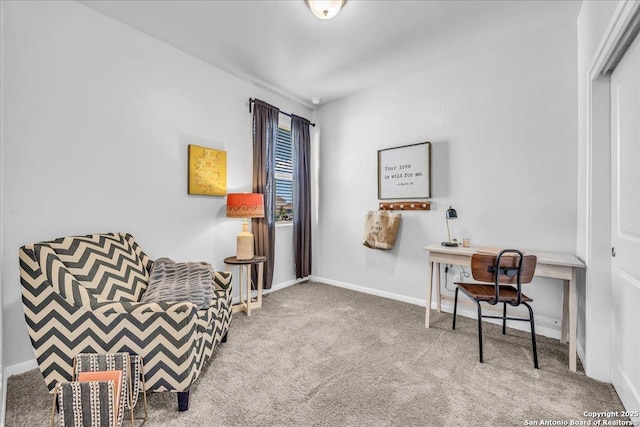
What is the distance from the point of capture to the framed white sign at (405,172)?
10.0 feet

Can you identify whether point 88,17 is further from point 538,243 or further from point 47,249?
point 538,243

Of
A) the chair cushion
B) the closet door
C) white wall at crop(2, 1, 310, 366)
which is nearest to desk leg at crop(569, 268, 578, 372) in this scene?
the closet door

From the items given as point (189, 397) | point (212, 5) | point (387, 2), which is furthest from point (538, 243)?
point (212, 5)

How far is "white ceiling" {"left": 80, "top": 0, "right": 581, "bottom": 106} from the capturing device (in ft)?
6.95

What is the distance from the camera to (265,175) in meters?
3.40

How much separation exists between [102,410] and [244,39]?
110 inches

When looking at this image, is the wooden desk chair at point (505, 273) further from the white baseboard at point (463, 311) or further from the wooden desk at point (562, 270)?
the white baseboard at point (463, 311)

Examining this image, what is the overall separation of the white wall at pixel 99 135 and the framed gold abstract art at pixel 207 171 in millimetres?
81

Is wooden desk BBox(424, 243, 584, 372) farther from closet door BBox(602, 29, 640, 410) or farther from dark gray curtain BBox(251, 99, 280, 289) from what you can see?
dark gray curtain BBox(251, 99, 280, 289)

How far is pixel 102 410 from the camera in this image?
119cm

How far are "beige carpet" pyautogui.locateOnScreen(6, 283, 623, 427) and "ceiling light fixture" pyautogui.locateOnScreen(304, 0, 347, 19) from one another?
2.58 meters

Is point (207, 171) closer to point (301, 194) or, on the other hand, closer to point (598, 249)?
point (301, 194)

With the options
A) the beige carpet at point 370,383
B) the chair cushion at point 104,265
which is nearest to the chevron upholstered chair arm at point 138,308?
the chair cushion at point 104,265

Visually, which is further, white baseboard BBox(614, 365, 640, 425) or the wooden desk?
the wooden desk
